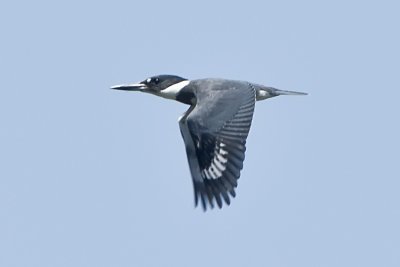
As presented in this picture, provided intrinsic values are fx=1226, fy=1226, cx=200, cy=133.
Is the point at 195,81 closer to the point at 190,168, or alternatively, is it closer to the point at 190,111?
the point at 190,111

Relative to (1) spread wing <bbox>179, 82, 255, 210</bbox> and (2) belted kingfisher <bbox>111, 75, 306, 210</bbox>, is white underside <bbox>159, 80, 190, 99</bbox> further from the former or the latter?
(1) spread wing <bbox>179, 82, 255, 210</bbox>

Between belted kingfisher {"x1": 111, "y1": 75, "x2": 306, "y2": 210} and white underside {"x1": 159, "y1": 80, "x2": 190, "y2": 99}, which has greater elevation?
white underside {"x1": 159, "y1": 80, "x2": 190, "y2": 99}

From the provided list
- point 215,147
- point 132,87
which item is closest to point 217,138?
point 215,147

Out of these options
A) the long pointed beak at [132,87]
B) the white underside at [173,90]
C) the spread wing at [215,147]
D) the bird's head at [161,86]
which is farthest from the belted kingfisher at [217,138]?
the long pointed beak at [132,87]

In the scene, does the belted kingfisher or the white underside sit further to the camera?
the white underside

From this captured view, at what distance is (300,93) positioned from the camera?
16.8m

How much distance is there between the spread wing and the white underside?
1728 millimetres

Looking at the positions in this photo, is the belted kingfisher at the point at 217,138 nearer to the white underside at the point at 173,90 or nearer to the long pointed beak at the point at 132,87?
the white underside at the point at 173,90

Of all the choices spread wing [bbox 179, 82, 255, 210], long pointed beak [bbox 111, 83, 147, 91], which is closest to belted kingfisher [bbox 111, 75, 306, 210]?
spread wing [bbox 179, 82, 255, 210]

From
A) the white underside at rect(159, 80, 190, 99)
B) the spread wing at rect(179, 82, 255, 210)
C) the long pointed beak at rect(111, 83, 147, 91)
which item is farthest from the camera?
the long pointed beak at rect(111, 83, 147, 91)

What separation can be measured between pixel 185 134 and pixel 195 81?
2089 millimetres

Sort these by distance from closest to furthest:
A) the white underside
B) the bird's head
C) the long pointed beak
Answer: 1. the white underside
2. the bird's head
3. the long pointed beak

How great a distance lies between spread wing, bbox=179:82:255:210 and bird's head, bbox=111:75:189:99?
6.32 feet

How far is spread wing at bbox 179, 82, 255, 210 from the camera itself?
14.2 metres
